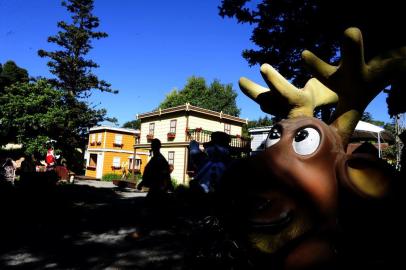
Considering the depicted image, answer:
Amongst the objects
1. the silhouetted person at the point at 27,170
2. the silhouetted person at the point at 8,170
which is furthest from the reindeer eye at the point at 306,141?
the silhouetted person at the point at 8,170

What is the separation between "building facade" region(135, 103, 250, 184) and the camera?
2383 centimetres

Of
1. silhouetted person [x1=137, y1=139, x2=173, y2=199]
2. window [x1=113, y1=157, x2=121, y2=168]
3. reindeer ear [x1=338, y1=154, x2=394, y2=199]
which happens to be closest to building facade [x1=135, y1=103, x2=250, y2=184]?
window [x1=113, y1=157, x2=121, y2=168]

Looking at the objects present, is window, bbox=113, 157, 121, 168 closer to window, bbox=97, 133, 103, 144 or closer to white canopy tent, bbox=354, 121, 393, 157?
window, bbox=97, 133, 103, 144

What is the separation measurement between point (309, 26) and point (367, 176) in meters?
6.95

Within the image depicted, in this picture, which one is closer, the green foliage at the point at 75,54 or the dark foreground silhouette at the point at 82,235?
the dark foreground silhouette at the point at 82,235

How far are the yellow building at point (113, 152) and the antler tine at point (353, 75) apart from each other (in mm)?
31928

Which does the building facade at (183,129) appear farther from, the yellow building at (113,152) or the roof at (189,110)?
the yellow building at (113,152)

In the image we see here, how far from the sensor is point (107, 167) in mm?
34281

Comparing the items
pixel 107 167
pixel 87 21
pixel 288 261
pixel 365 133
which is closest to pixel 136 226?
pixel 288 261

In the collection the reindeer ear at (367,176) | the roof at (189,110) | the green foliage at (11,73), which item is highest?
the green foliage at (11,73)

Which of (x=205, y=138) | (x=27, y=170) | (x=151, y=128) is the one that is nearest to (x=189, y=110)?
(x=205, y=138)

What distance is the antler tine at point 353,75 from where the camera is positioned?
61.2 inches

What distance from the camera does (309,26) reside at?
7586 mm

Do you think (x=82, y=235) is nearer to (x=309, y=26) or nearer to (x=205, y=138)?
(x=309, y=26)
